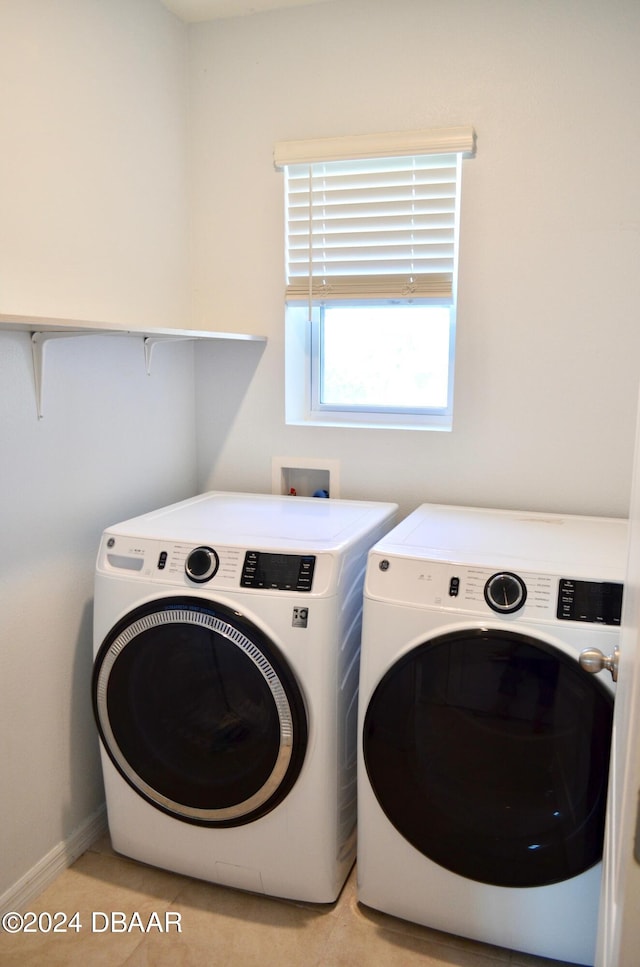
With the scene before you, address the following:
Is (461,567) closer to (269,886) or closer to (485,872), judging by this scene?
(485,872)

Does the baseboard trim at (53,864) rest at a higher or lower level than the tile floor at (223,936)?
higher

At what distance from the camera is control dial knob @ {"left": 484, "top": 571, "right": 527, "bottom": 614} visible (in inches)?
59.9

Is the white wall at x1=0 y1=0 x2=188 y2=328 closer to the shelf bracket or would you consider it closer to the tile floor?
the shelf bracket

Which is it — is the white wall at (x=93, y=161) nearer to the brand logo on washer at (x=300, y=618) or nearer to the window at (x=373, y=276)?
the window at (x=373, y=276)

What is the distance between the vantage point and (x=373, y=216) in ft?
7.29

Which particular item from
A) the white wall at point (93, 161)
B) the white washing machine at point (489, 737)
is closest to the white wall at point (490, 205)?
the white wall at point (93, 161)

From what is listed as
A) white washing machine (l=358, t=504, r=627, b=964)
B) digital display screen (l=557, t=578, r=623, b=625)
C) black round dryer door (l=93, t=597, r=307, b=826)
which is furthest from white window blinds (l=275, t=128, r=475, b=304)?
black round dryer door (l=93, t=597, r=307, b=826)

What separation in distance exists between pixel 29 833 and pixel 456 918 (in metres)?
1.05

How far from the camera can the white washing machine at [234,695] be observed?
1661 mm

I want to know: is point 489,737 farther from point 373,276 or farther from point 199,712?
point 373,276

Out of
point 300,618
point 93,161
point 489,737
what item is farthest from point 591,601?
point 93,161

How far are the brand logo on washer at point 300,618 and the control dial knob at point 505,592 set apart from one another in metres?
0.39

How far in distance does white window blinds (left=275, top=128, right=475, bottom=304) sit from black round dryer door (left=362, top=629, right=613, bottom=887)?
113 centimetres

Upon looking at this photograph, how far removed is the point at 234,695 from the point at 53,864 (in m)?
0.72
